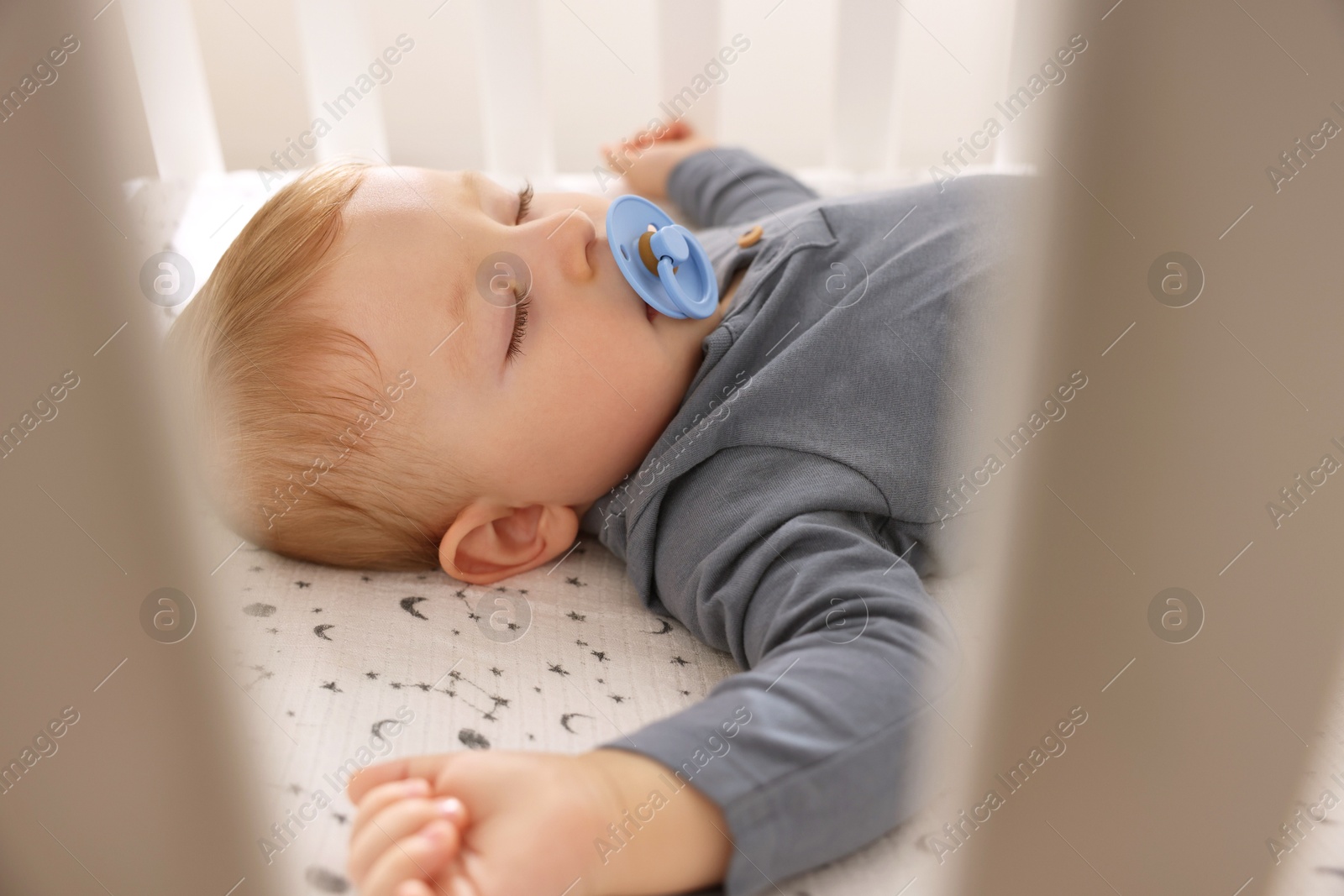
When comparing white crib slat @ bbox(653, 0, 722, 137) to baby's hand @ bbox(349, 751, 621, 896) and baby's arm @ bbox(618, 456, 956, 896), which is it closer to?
baby's arm @ bbox(618, 456, 956, 896)

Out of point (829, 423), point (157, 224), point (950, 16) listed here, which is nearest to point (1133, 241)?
point (829, 423)

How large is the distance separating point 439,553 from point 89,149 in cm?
47

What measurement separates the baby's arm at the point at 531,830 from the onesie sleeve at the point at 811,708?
0.06 feet

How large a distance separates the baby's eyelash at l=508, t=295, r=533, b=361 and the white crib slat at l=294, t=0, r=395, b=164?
370 millimetres

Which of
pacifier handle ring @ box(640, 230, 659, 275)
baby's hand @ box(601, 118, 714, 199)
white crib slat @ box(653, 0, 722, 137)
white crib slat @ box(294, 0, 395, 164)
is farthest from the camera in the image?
baby's hand @ box(601, 118, 714, 199)

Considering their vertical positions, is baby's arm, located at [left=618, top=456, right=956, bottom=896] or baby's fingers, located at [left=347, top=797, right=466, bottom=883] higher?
baby's arm, located at [left=618, top=456, right=956, bottom=896]

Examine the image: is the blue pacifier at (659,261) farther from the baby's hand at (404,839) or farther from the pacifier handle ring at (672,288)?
the baby's hand at (404,839)

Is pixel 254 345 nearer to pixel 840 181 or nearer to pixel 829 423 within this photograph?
pixel 829 423

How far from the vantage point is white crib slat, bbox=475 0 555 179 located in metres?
0.96

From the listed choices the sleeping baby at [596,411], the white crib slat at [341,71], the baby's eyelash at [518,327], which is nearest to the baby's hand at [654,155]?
the white crib slat at [341,71]

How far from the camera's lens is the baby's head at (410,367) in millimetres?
633

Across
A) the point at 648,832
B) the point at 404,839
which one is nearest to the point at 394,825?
the point at 404,839

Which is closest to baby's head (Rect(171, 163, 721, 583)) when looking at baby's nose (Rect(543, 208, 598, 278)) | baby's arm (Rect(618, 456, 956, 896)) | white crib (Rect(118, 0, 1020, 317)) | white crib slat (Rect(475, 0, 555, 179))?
baby's nose (Rect(543, 208, 598, 278))

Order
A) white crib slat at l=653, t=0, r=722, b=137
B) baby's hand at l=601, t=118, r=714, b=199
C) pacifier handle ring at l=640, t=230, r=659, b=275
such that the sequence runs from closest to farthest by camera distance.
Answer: pacifier handle ring at l=640, t=230, r=659, b=275
white crib slat at l=653, t=0, r=722, b=137
baby's hand at l=601, t=118, r=714, b=199
